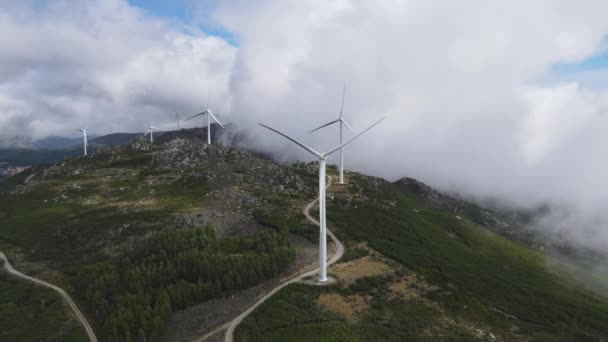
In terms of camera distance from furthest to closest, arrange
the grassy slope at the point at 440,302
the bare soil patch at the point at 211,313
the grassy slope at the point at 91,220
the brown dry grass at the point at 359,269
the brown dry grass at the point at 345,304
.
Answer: the grassy slope at the point at 91,220 < the brown dry grass at the point at 359,269 < the brown dry grass at the point at 345,304 < the bare soil patch at the point at 211,313 < the grassy slope at the point at 440,302

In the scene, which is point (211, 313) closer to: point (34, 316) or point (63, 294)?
point (34, 316)

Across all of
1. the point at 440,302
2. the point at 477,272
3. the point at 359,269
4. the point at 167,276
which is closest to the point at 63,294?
the point at 167,276

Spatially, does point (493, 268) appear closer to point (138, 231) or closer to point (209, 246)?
point (209, 246)

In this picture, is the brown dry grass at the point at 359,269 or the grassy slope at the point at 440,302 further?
the brown dry grass at the point at 359,269

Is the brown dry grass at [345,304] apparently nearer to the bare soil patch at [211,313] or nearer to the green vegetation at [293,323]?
the green vegetation at [293,323]

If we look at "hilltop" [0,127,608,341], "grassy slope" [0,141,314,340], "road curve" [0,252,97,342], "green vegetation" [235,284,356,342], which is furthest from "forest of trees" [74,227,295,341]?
"green vegetation" [235,284,356,342]

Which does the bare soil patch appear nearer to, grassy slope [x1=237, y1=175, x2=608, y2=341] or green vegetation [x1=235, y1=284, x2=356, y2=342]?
green vegetation [x1=235, y1=284, x2=356, y2=342]

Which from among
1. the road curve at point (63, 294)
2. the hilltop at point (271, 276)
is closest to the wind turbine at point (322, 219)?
the hilltop at point (271, 276)
